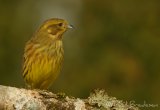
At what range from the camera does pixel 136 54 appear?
16.8 meters

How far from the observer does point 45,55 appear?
1211 centimetres

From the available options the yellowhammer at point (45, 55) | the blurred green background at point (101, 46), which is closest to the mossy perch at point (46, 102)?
the yellowhammer at point (45, 55)

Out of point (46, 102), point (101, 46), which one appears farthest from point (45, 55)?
point (101, 46)

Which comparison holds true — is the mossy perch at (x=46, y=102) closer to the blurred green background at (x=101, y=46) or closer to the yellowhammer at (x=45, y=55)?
the yellowhammer at (x=45, y=55)

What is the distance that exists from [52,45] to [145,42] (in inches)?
186

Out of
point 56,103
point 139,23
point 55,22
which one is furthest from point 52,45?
point 139,23

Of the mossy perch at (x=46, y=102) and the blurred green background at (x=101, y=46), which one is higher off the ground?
the blurred green background at (x=101, y=46)

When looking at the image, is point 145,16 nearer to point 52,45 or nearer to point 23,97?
point 52,45

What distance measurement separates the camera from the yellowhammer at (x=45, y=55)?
11.9 meters

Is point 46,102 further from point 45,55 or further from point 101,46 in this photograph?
point 101,46

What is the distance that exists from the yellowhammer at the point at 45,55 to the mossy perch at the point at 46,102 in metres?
1.46

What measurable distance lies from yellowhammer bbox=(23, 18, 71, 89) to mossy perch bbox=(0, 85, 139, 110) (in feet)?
4.80

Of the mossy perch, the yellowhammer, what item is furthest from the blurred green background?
the mossy perch

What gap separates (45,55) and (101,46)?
5053mm
